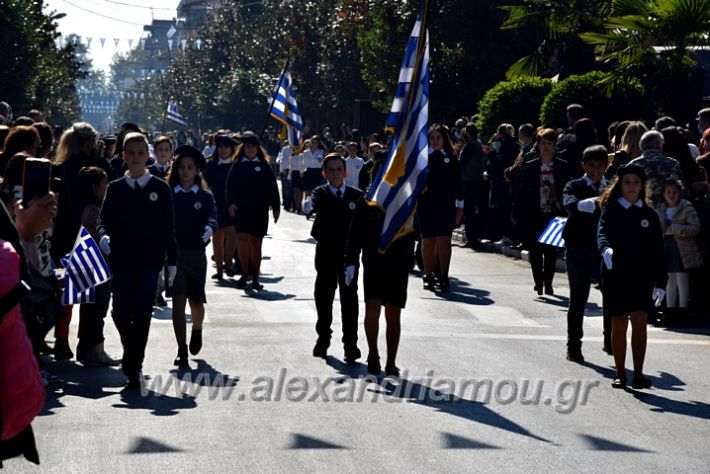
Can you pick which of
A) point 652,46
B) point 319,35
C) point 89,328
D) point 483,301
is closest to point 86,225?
point 89,328

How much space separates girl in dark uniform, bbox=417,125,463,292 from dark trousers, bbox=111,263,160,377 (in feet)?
21.3

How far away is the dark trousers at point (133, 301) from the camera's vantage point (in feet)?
33.7

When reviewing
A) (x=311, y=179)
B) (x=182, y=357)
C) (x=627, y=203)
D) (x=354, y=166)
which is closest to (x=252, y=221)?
(x=182, y=357)

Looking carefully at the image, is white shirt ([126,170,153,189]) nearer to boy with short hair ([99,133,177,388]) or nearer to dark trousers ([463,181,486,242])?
boy with short hair ([99,133,177,388])

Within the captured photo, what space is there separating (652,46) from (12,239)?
55.3ft

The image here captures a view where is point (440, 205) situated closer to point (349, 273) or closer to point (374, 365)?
point (349, 273)

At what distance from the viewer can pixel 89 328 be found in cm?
1112

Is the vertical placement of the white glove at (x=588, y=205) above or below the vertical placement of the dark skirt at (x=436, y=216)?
above

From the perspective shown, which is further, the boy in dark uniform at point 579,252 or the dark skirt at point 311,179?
the dark skirt at point 311,179

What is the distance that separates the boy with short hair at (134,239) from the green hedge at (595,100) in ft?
40.7

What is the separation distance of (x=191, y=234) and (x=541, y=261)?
18.3ft

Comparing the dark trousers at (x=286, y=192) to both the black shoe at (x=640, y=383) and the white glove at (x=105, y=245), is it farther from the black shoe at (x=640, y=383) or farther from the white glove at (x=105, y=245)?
the black shoe at (x=640, y=383)

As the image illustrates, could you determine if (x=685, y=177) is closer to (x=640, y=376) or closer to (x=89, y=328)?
(x=640, y=376)

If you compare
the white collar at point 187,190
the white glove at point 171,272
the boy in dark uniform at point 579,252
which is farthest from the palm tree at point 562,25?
the white glove at point 171,272
